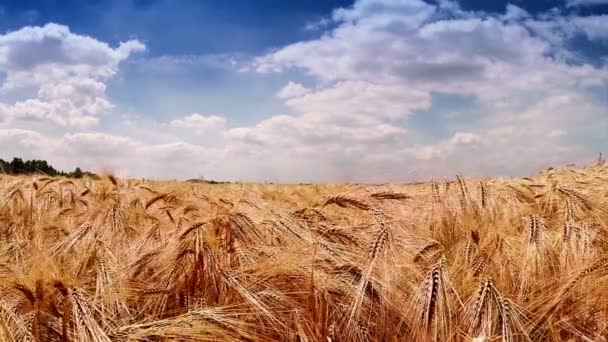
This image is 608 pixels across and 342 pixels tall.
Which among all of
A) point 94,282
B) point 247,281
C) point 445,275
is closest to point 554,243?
point 445,275

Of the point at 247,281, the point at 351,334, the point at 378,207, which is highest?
the point at 378,207

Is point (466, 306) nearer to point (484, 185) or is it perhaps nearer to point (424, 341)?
point (424, 341)

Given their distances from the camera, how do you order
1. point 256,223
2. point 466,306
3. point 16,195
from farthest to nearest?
point 16,195, point 256,223, point 466,306

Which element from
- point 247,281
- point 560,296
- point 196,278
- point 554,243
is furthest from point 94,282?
point 554,243

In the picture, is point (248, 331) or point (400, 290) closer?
point (248, 331)

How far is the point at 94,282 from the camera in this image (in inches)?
124

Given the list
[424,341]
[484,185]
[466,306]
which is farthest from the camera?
[484,185]

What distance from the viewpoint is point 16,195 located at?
20.5 feet

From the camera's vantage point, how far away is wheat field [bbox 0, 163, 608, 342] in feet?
7.60

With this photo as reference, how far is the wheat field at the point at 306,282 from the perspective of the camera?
232 centimetres

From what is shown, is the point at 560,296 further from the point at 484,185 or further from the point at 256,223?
the point at 484,185

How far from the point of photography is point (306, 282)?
2.75 metres

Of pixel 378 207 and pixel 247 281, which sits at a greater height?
pixel 378 207

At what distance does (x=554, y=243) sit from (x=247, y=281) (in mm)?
1882
